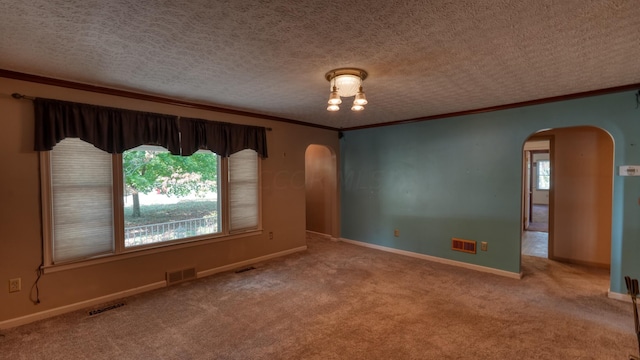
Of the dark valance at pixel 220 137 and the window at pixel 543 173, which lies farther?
the window at pixel 543 173

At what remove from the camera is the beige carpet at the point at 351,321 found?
7.37 ft

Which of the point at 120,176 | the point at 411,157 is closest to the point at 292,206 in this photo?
the point at 411,157

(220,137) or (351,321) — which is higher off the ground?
(220,137)

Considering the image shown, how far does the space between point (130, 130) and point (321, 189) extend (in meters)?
4.10

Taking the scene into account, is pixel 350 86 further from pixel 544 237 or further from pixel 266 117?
pixel 544 237

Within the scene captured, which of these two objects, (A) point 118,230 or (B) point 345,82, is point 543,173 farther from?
(A) point 118,230

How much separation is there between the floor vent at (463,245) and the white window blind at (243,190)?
→ 312cm

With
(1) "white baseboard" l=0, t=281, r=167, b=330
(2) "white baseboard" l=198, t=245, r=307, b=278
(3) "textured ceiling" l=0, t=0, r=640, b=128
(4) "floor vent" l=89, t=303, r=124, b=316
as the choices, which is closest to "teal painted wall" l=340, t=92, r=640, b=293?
(3) "textured ceiling" l=0, t=0, r=640, b=128

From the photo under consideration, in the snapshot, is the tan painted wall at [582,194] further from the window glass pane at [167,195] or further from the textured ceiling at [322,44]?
the window glass pane at [167,195]

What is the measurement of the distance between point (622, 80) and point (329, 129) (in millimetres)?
4025

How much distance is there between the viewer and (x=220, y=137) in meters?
4.00

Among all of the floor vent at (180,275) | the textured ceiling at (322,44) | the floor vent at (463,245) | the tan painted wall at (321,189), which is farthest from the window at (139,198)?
the floor vent at (463,245)

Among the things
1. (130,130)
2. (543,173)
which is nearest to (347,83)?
(130,130)

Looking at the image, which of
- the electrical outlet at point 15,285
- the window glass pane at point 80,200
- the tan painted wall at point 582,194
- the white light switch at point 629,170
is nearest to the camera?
the electrical outlet at point 15,285
